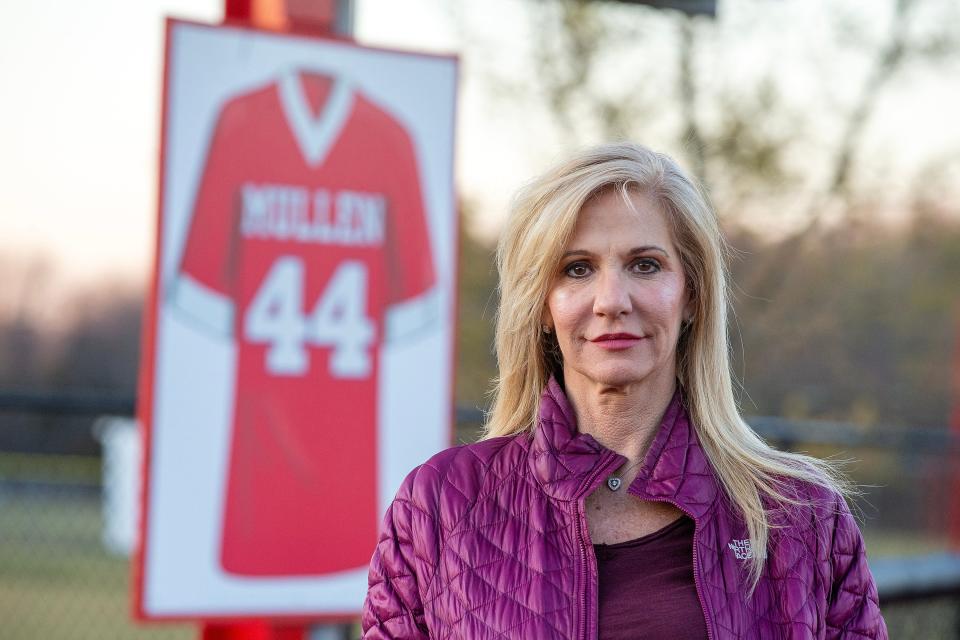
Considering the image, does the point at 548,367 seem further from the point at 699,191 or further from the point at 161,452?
the point at 161,452

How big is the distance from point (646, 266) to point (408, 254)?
1794mm

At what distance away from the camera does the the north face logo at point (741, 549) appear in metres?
2.09

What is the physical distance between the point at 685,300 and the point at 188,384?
6.11ft

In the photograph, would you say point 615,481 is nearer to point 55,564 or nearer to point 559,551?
point 559,551

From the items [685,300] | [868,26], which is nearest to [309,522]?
[685,300]

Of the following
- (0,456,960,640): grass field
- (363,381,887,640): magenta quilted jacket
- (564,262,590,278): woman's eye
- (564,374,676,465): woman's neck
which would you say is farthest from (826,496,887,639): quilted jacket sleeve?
(0,456,960,640): grass field

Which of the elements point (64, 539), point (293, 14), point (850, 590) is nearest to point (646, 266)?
point (850, 590)

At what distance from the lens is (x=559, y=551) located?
207 cm

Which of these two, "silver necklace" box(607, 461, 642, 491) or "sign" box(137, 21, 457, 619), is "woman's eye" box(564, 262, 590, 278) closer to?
"silver necklace" box(607, 461, 642, 491)

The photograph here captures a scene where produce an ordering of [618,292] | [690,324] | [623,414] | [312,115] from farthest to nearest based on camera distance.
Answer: [312,115]
[690,324]
[623,414]
[618,292]

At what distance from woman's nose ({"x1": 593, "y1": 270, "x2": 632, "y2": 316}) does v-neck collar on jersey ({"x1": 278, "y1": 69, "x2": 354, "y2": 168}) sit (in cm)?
185

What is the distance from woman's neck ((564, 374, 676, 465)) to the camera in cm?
223

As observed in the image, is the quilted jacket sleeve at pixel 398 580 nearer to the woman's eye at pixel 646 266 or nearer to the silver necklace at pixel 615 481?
the silver necklace at pixel 615 481

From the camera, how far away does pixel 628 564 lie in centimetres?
209
